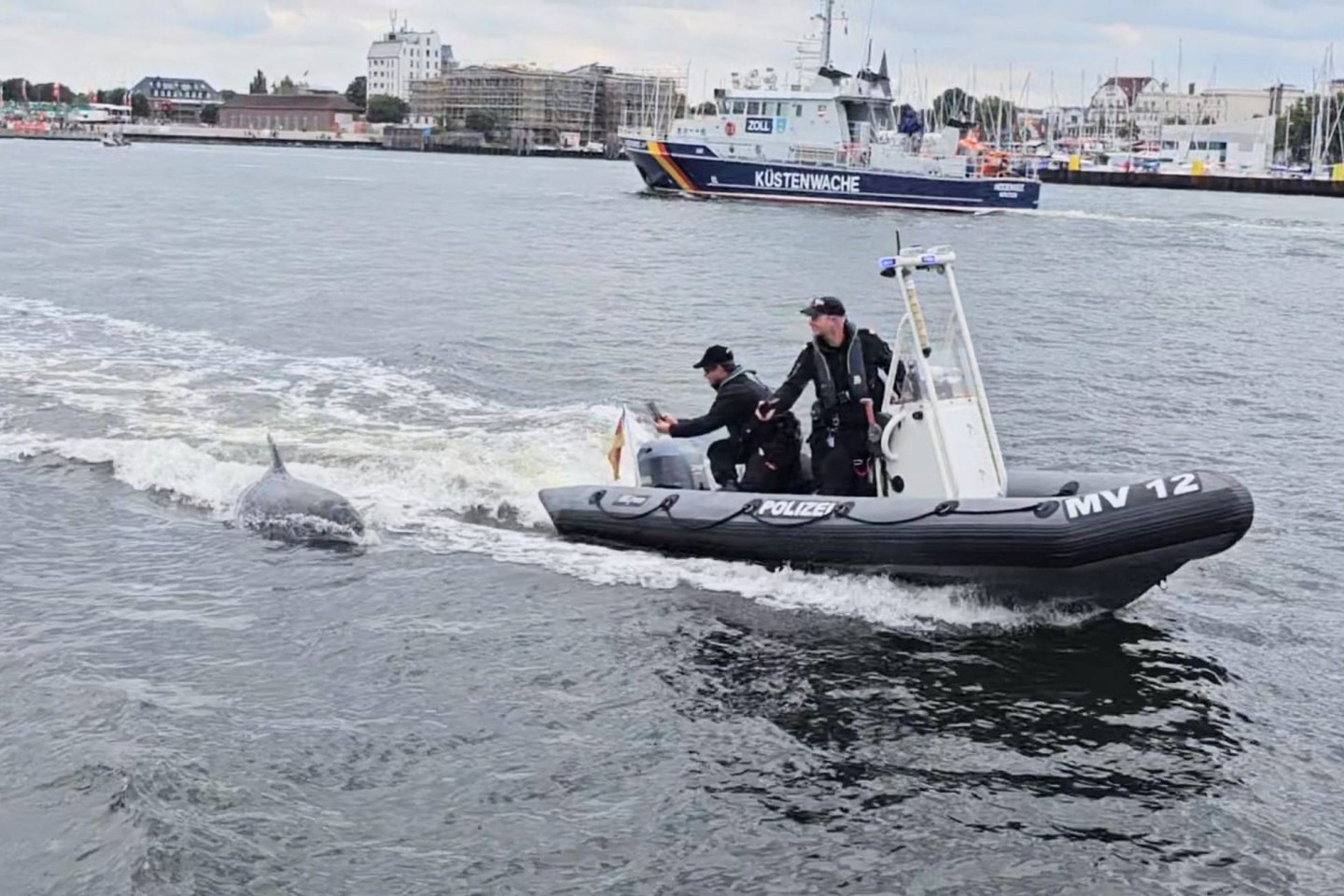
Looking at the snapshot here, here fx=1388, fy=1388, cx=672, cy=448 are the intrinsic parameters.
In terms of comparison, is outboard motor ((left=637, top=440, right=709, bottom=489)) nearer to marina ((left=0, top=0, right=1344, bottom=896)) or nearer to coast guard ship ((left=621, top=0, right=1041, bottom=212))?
marina ((left=0, top=0, right=1344, bottom=896))

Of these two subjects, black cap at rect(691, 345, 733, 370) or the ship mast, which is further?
the ship mast

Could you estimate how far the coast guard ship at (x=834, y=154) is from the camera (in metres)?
55.5

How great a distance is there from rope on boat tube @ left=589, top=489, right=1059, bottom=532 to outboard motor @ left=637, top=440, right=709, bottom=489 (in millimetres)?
473

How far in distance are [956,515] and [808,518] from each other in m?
1.07

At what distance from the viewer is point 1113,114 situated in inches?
6777

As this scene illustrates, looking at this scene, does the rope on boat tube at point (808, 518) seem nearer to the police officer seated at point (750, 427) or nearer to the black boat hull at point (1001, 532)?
the black boat hull at point (1001, 532)

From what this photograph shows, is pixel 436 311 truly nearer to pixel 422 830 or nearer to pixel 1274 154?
Result: pixel 422 830

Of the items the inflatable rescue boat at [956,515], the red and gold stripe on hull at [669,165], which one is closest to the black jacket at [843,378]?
the inflatable rescue boat at [956,515]

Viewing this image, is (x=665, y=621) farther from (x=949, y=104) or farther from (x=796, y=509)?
(x=949, y=104)

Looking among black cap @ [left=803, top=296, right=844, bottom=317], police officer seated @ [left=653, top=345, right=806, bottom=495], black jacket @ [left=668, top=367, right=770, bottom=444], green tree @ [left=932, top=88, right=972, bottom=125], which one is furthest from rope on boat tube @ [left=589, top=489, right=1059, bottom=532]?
green tree @ [left=932, top=88, right=972, bottom=125]

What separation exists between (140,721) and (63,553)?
3393 mm

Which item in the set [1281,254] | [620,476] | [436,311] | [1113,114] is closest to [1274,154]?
[1113,114]

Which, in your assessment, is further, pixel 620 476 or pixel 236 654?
pixel 620 476

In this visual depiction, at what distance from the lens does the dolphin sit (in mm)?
11055
